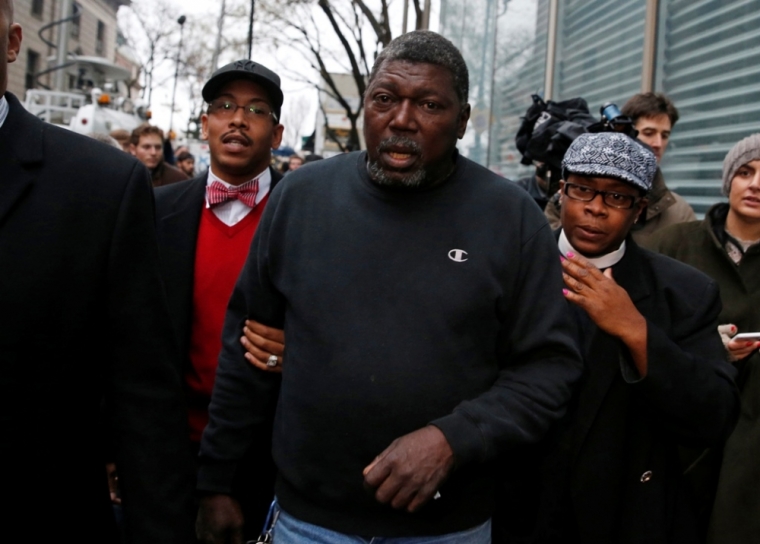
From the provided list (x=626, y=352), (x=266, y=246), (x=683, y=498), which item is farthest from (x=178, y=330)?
(x=683, y=498)

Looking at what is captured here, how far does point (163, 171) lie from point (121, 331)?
6.13 metres

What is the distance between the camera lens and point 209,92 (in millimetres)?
3584

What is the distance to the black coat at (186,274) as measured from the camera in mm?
2916

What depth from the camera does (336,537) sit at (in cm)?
231

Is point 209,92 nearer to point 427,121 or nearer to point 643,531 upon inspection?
point 427,121

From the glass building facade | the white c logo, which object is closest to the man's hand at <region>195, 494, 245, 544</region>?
the white c logo

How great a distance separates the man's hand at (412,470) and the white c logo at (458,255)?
0.47 meters

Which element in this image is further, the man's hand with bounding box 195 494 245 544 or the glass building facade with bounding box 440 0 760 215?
the glass building facade with bounding box 440 0 760 215

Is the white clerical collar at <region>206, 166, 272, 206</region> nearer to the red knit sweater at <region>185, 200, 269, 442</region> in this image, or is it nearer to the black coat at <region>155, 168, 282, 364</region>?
the black coat at <region>155, 168, 282, 364</region>

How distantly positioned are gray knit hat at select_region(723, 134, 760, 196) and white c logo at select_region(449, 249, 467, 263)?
2.04 metres

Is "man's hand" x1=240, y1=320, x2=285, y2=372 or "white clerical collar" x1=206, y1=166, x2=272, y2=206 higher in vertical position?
"white clerical collar" x1=206, y1=166, x2=272, y2=206

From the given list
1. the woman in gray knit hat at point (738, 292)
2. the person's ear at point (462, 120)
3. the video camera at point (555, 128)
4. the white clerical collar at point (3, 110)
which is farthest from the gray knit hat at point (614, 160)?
the white clerical collar at point (3, 110)

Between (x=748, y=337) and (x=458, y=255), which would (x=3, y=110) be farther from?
(x=748, y=337)

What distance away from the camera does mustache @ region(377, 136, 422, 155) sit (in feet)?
7.77
